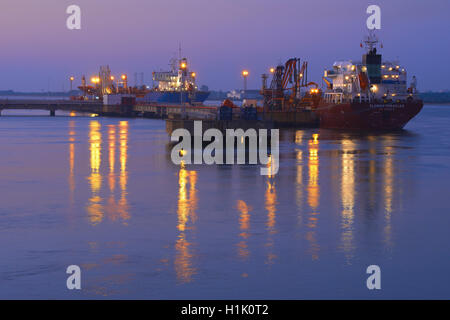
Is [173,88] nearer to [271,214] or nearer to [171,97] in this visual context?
[171,97]

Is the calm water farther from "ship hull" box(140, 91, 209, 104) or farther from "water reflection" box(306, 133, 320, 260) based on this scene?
"ship hull" box(140, 91, 209, 104)

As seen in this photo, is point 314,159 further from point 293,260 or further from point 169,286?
point 169,286

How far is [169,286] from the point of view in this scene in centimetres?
1569

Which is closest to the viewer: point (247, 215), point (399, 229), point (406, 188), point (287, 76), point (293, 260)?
point (293, 260)

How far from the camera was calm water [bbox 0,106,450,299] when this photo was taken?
15.9 metres

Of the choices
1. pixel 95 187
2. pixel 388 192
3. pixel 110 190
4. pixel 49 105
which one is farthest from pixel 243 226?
pixel 49 105

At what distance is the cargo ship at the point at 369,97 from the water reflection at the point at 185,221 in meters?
51.1

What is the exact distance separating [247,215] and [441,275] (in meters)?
9.30

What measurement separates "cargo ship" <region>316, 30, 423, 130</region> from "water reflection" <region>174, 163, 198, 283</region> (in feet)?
168

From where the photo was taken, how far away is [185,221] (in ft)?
77.5

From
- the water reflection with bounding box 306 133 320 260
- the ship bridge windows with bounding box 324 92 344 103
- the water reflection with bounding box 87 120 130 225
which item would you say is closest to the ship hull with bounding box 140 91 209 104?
the ship bridge windows with bounding box 324 92 344 103

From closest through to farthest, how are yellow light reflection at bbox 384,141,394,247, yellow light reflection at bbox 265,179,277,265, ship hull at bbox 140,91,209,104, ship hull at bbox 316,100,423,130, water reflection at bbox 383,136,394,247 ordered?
yellow light reflection at bbox 265,179,277,265
yellow light reflection at bbox 384,141,394,247
water reflection at bbox 383,136,394,247
ship hull at bbox 316,100,423,130
ship hull at bbox 140,91,209,104

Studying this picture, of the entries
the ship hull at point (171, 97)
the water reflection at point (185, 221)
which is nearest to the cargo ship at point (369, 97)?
the water reflection at point (185, 221)
